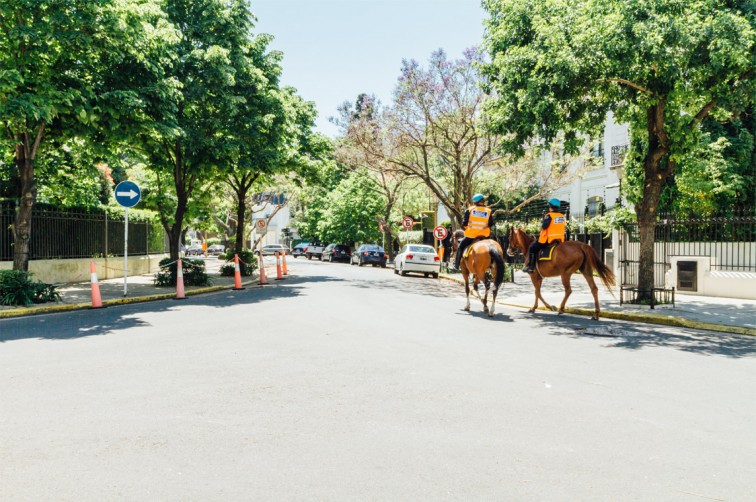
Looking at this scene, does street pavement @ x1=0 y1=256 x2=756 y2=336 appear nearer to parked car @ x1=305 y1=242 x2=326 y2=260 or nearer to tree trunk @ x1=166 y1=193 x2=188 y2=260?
tree trunk @ x1=166 y1=193 x2=188 y2=260

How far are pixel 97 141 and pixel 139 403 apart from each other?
11.9 m

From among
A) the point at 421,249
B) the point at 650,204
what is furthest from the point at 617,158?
the point at 650,204

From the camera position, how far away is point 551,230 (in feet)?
41.7

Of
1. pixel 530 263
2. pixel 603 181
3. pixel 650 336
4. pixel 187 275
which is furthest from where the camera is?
pixel 603 181

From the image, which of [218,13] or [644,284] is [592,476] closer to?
[644,284]

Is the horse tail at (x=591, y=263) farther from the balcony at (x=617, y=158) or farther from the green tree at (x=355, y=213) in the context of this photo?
the green tree at (x=355, y=213)

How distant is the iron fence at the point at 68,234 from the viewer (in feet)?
57.8

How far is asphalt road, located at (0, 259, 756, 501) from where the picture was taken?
382cm

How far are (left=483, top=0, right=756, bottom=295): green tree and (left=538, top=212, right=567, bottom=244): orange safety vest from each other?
2.23m

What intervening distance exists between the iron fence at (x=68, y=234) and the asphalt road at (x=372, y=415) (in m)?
9.69

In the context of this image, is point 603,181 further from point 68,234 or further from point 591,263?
point 68,234

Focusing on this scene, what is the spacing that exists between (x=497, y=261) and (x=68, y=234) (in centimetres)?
1594

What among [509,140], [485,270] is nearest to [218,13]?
[509,140]

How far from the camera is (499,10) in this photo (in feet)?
54.6
